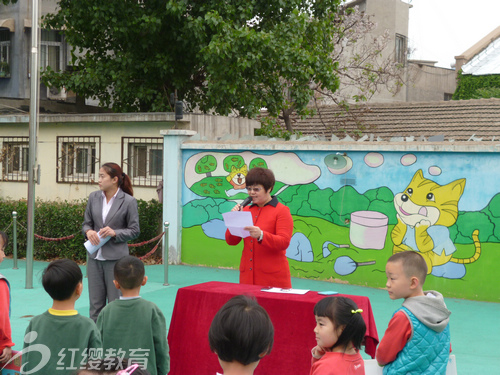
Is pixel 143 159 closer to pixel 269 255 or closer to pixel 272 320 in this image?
pixel 269 255

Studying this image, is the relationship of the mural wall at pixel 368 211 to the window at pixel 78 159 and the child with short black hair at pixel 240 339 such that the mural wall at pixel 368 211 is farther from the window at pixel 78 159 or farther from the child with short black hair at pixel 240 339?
the child with short black hair at pixel 240 339

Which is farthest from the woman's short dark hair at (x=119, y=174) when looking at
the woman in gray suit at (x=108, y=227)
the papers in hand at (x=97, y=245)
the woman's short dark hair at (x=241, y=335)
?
the woman's short dark hair at (x=241, y=335)

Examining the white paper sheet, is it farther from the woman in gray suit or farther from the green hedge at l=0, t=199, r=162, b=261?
the green hedge at l=0, t=199, r=162, b=261

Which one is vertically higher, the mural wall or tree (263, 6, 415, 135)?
tree (263, 6, 415, 135)

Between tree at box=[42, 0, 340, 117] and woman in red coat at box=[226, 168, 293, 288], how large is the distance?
8309 mm

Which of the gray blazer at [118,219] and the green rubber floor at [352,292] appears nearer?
the gray blazer at [118,219]

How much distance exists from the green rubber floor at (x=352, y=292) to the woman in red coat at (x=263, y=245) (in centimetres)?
95

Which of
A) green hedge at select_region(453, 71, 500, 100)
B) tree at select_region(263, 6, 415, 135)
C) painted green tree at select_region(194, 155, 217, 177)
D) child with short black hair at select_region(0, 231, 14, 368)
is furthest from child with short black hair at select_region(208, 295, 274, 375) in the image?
green hedge at select_region(453, 71, 500, 100)

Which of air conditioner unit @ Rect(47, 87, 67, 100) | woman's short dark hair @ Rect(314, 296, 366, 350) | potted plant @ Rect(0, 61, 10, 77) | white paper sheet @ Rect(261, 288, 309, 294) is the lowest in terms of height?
white paper sheet @ Rect(261, 288, 309, 294)

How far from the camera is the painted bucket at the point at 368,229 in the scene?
10.3 meters

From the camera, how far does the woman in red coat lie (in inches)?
216

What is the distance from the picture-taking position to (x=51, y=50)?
2067 cm

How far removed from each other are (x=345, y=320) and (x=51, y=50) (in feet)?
63.9

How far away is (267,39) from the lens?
1392cm
